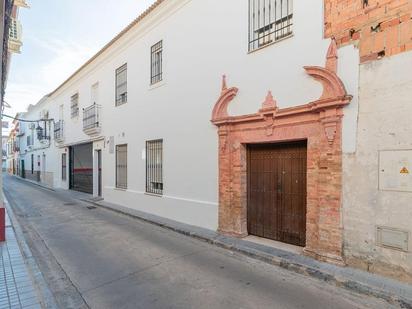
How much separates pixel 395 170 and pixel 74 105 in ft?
56.8

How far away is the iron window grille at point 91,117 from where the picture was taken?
13.4 meters

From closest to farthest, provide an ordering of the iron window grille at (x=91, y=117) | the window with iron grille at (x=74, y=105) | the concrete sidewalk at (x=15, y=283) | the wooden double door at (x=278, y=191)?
1. the concrete sidewalk at (x=15, y=283)
2. the wooden double door at (x=278, y=191)
3. the iron window grille at (x=91, y=117)
4. the window with iron grille at (x=74, y=105)

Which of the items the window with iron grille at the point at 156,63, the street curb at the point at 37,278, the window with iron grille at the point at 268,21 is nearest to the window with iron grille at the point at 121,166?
the window with iron grille at the point at 156,63

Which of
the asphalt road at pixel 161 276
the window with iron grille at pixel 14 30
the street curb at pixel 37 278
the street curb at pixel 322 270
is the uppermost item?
the window with iron grille at pixel 14 30

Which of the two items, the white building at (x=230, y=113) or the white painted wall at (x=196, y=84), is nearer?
the white building at (x=230, y=113)

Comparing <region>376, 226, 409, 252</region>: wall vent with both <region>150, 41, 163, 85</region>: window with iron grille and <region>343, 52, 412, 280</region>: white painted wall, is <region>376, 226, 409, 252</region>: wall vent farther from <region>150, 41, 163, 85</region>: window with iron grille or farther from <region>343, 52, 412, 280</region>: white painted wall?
<region>150, 41, 163, 85</region>: window with iron grille

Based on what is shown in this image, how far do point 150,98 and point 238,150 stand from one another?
4460mm

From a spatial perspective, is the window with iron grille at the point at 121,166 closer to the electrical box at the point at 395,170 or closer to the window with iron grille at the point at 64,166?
the electrical box at the point at 395,170

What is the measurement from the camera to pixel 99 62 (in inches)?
523

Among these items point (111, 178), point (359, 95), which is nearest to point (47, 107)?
point (111, 178)

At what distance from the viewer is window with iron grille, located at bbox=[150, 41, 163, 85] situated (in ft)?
30.0

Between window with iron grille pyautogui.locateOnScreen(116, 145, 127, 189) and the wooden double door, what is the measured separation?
6.41m

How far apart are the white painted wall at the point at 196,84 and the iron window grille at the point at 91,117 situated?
1.68 metres

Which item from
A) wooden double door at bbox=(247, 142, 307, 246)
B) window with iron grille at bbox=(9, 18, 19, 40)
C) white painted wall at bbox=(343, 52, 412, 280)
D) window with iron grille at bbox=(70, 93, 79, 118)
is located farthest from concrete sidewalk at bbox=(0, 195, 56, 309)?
window with iron grille at bbox=(70, 93, 79, 118)
